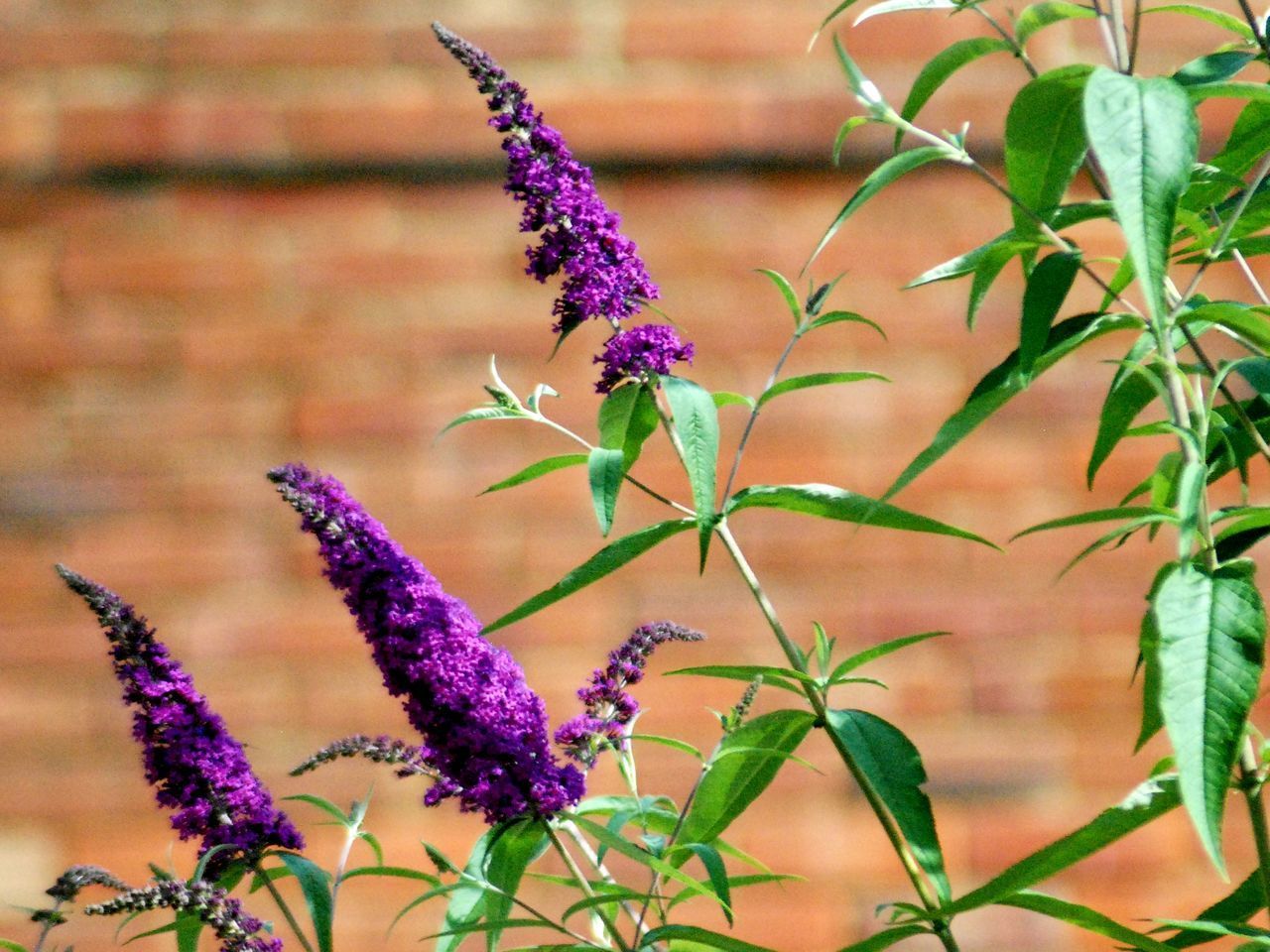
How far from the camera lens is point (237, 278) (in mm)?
1497

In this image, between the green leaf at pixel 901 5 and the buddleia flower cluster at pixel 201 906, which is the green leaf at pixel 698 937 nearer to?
the buddleia flower cluster at pixel 201 906

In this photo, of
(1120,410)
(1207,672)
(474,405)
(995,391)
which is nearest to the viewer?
(1207,672)

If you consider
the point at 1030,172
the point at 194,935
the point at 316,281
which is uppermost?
the point at 316,281

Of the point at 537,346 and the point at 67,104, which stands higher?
the point at 67,104

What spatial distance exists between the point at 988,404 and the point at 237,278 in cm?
114

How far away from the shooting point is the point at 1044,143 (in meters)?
0.56

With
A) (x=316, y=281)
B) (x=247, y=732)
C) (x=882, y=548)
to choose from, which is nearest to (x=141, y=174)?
(x=316, y=281)

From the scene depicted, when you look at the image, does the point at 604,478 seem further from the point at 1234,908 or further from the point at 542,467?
the point at 1234,908

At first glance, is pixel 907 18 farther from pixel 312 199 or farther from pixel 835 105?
pixel 312 199

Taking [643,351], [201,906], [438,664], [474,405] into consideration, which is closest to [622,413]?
[643,351]

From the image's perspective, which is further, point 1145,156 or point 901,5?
point 901,5

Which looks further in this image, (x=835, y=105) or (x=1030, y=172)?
(x=835, y=105)

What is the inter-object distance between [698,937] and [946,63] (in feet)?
1.20

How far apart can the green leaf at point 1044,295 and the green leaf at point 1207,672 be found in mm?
124
